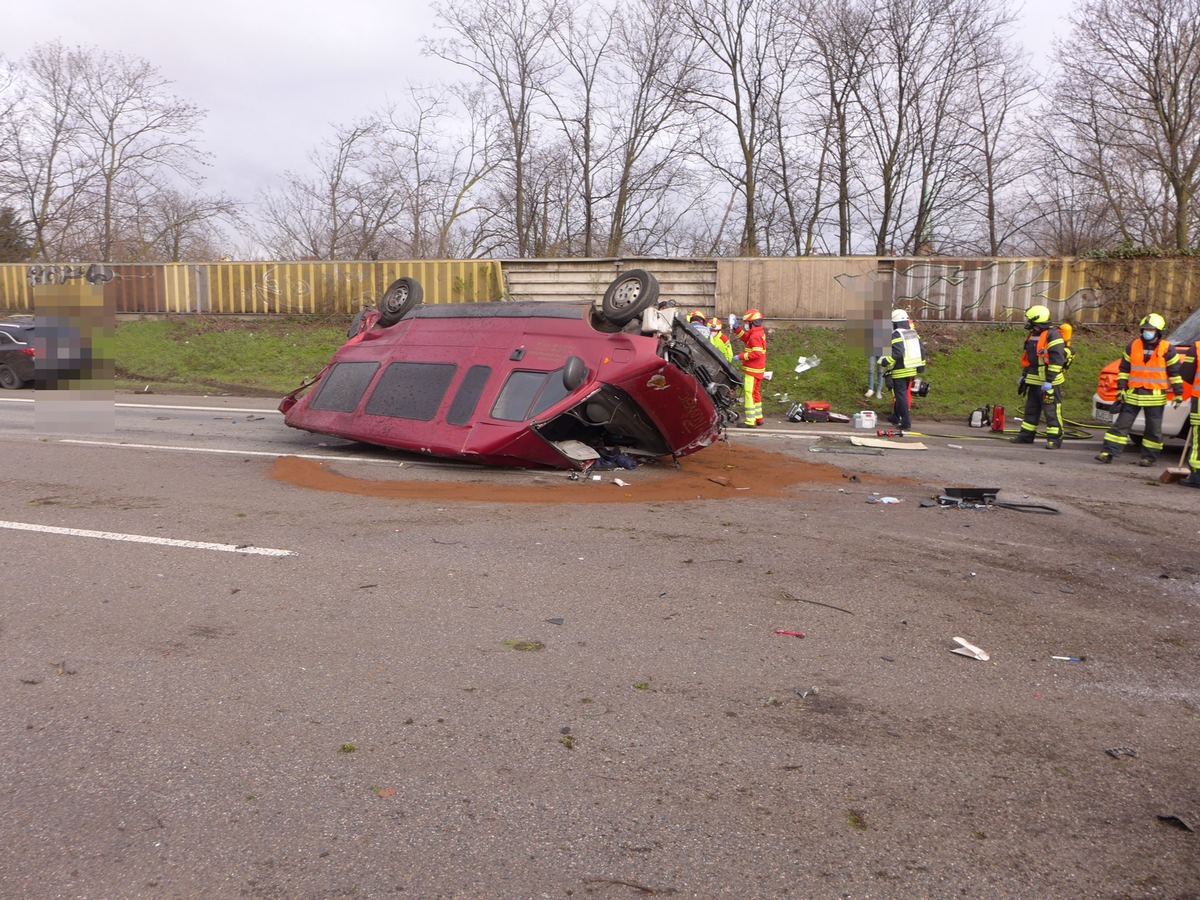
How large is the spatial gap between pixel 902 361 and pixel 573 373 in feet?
24.1

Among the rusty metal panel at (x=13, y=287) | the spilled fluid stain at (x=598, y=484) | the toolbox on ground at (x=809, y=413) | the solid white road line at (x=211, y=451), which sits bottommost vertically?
the spilled fluid stain at (x=598, y=484)

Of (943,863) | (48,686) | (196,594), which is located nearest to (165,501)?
(196,594)

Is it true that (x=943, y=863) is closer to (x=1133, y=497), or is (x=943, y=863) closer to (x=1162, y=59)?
(x=1133, y=497)

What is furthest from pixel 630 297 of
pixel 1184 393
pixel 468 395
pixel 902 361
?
pixel 1184 393

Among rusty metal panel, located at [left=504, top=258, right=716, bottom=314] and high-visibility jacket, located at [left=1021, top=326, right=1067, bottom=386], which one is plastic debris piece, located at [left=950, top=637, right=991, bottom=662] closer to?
high-visibility jacket, located at [left=1021, top=326, right=1067, bottom=386]

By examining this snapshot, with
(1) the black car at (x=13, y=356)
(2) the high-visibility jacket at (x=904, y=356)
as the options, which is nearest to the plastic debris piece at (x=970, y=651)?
(2) the high-visibility jacket at (x=904, y=356)

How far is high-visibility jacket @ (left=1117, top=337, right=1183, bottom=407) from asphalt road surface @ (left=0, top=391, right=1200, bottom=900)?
3.67m

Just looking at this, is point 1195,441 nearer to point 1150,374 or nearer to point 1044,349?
point 1150,374

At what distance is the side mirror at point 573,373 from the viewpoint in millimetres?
7695

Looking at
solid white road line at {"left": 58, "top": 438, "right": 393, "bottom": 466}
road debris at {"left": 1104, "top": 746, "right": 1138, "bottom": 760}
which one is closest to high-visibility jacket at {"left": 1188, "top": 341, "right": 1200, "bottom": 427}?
road debris at {"left": 1104, "top": 746, "right": 1138, "bottom": 760}

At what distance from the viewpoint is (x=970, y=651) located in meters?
4.19

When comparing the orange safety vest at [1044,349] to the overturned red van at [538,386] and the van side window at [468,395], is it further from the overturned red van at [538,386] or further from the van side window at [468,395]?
the van side window at [468,395]

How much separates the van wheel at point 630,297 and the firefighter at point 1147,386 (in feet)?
19.8

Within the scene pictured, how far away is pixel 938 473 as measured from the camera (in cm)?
934
